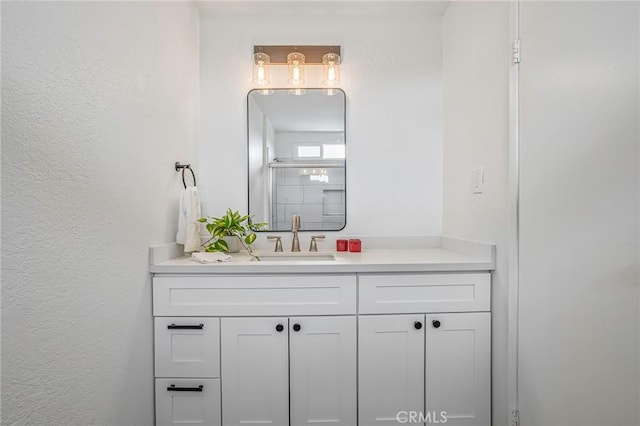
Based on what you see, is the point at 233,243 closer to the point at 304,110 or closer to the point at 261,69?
the point at 304,110

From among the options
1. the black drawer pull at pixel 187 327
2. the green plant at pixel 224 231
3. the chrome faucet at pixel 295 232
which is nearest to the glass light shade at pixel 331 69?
the chrome faucet at pixel 295 232

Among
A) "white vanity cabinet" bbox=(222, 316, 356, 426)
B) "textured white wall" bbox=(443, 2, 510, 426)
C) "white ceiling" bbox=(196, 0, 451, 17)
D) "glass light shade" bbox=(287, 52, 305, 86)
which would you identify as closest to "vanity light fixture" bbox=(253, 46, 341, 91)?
"glass light shade" bbox=(287, 52, 305, 86)

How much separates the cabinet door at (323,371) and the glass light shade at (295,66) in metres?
1.39

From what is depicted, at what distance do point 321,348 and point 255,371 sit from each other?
30 centimetres

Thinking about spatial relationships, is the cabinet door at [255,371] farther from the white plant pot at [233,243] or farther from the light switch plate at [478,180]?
the light switch plate at [478,180]

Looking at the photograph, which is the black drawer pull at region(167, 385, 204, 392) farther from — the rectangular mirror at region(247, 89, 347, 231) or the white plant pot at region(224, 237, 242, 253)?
the rectangular mirror at region(247, 89, 347, 231)

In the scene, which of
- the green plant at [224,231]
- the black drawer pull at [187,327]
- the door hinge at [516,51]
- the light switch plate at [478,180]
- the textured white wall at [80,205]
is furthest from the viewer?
the green plant at [224,231]

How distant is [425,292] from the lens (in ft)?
4.20

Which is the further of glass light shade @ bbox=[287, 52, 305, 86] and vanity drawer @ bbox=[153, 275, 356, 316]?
glass light shade @ bbox=[287, 52, 305, 86]

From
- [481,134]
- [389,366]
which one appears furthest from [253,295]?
[481,134]

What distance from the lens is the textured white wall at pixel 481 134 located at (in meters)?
1.21

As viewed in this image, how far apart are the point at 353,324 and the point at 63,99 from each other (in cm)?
125

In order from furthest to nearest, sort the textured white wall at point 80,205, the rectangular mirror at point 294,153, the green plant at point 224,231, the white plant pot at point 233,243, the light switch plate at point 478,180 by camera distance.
A: 1. the rectangular mirror at point 294,153
2. the white plant pot at point 233,243
3. the green plant at point 224,231
4. the light switch plate at point 478,180
5. the textured white wall at point 80,205

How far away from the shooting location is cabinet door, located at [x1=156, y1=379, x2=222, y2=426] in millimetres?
1245
